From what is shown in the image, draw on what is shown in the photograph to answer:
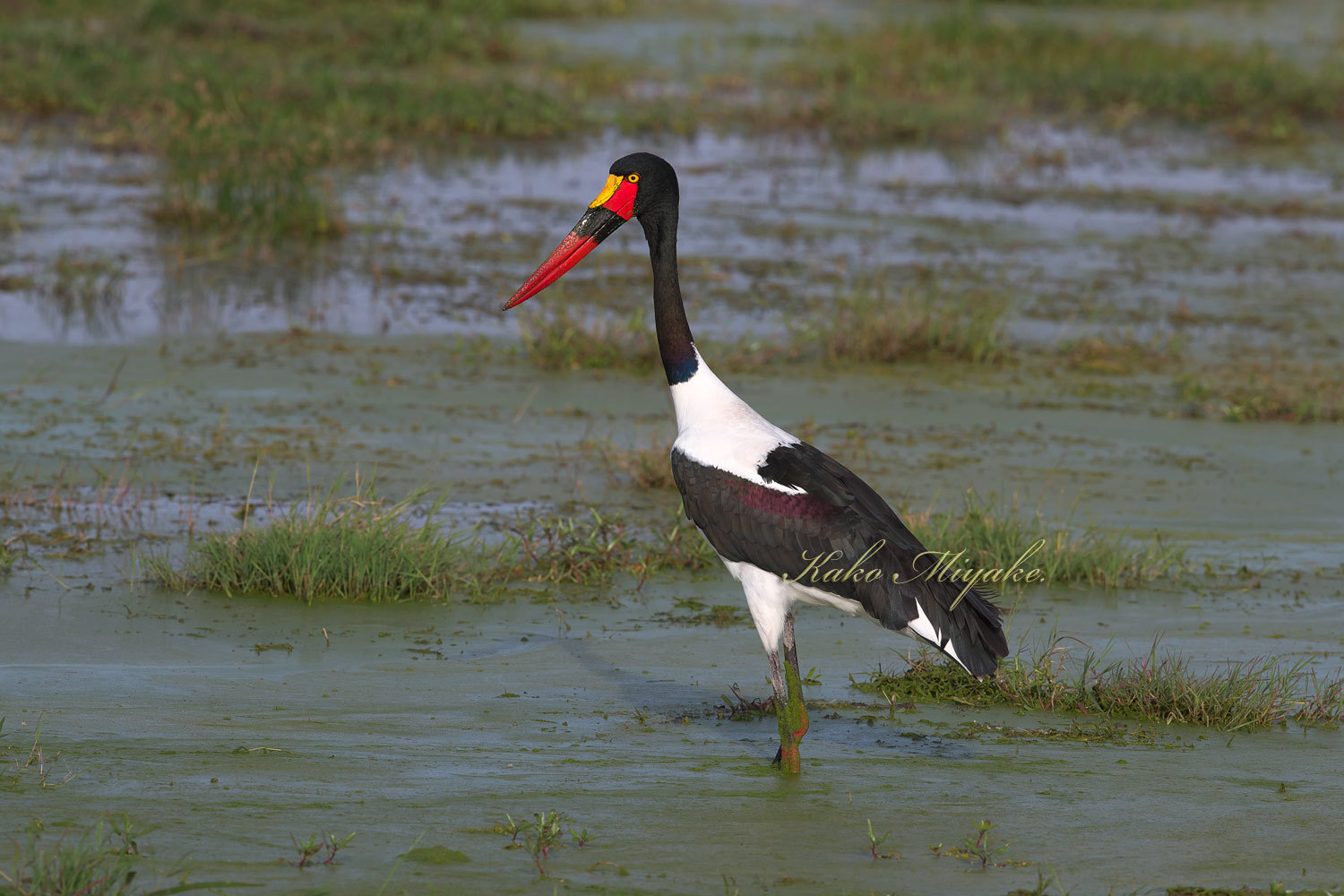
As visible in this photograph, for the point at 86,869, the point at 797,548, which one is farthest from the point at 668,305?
the point at 86,869

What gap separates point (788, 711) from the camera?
4.37m

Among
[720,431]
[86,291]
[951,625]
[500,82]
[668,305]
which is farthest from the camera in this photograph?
[500,82]

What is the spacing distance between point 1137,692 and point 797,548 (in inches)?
45.8

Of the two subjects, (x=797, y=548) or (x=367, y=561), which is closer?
(x=797, y=548)

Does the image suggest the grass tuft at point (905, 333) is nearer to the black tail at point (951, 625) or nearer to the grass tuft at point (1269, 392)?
the grass tuft at point (1269, 392)

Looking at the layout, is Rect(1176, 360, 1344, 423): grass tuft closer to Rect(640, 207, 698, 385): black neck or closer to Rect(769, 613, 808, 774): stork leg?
Rect(640, 207, 698, 385): black neck

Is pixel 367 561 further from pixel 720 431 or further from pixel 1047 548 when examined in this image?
pixel 1047 548

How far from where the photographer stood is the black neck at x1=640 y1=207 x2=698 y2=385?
4.89 m

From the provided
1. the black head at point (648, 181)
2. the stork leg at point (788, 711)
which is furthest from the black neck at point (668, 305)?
the stork leg at point (788, 711)

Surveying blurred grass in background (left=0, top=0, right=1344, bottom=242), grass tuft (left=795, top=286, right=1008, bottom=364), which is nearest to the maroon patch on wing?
grass tuft (left=795, top=286, right=1008, bottom=364)

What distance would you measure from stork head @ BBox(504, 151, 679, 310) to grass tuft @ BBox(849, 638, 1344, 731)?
1.51 meters

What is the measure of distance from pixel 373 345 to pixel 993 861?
606 centimetres

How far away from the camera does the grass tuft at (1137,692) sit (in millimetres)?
4773

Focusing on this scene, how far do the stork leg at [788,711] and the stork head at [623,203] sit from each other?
1418mm
